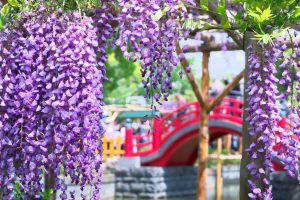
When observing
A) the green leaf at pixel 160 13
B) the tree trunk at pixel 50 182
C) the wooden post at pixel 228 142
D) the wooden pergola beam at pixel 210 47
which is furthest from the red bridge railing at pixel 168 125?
the green leaf at pixel 160 13

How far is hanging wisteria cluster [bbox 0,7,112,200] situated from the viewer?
5.20m

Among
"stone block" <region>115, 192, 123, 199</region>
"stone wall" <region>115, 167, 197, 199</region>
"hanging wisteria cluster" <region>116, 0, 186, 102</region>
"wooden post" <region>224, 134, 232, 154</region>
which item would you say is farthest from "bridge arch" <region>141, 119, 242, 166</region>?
"hanging wisteria cluster" <region>116, 0, 186, 102</region>

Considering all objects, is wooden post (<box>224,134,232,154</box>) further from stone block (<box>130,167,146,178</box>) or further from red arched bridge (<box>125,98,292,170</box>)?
stone block (<box>130,167,146,178</box>)

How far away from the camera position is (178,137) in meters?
21.6

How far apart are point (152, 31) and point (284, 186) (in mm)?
12945

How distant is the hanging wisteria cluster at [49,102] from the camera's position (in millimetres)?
5195

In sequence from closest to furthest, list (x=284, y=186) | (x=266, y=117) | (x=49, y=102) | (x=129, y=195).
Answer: (x=49, y=102) → (x=266, y=117) → (x=284, y=186) → (x=129, y=195)

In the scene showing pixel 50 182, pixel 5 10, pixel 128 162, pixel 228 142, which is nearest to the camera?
pixel 5 10

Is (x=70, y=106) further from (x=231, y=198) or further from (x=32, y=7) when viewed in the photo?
(x=231, y=198)

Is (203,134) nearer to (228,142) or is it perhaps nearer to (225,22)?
(225,22)

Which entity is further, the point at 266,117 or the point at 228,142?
the point at 228,142

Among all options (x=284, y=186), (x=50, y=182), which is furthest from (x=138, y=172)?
(x=50, y=182)

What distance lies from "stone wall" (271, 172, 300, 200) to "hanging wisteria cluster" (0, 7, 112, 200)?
12593mm

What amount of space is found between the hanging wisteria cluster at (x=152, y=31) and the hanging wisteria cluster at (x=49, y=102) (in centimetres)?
29
